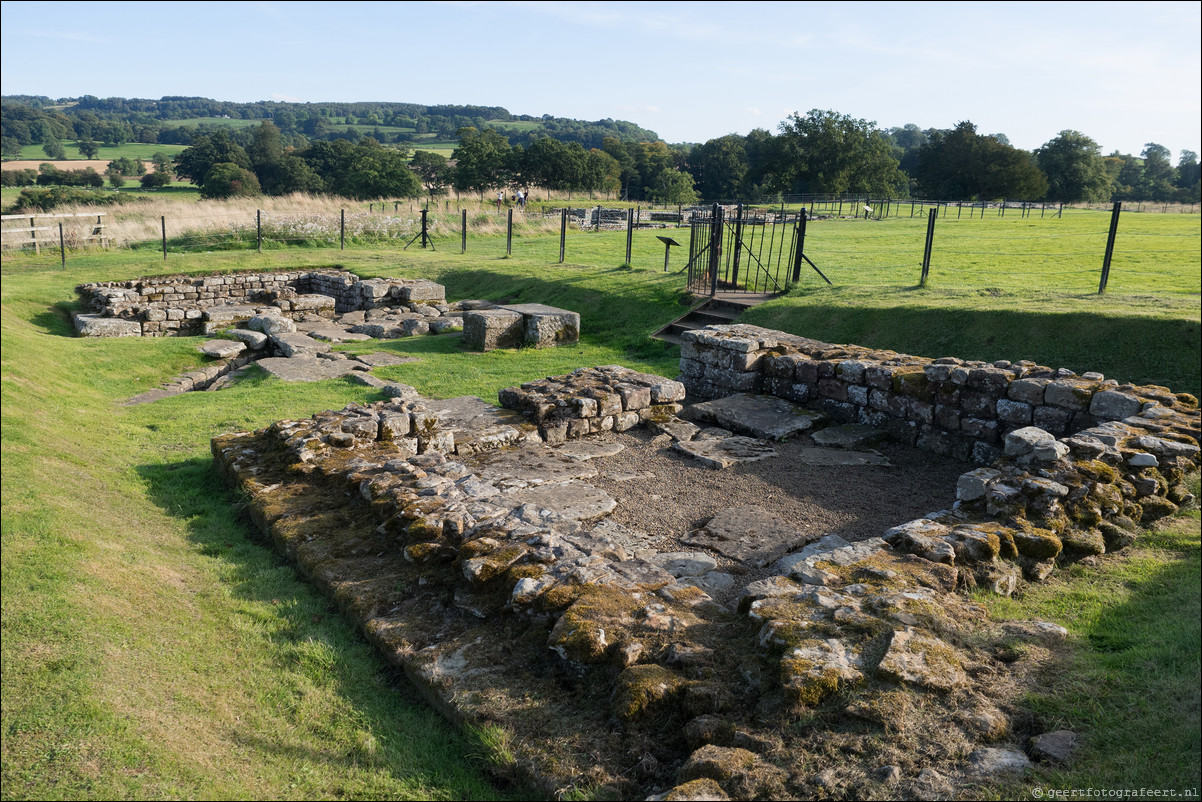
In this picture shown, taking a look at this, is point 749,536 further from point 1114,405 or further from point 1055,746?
point 1114,405

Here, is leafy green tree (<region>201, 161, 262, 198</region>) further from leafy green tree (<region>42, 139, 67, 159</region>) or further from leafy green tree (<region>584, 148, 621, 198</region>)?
leafy green tree (<region>584, 148, 621, 198</region>)

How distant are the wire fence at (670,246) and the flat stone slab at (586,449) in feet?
31.2

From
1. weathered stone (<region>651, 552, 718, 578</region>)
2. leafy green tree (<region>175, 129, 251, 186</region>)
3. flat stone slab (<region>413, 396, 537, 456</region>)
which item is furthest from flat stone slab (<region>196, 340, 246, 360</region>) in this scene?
leafy green tree (<region>175, 129, 251, 186</region>)

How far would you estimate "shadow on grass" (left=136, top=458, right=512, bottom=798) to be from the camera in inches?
143

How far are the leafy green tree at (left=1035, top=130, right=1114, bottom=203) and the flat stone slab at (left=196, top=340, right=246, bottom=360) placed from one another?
72.8 metres

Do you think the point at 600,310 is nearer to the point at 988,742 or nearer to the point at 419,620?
the point at 419,620

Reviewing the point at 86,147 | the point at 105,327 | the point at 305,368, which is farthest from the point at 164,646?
the point at 86,147

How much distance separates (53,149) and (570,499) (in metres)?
88.5

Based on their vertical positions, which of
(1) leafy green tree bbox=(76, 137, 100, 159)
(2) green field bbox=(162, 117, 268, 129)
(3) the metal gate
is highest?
(2) green field bbox=(162, 117, 268, 129)

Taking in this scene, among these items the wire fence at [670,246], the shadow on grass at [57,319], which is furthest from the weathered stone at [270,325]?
the wire fence at [670,246]

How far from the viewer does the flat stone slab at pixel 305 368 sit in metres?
12.2

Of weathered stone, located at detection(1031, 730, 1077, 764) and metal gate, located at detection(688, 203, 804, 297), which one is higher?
metal gate, located at detection(688, 203, 804, 297)

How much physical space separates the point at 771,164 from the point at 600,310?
58818 mm

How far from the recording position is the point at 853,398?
32.0 ft
